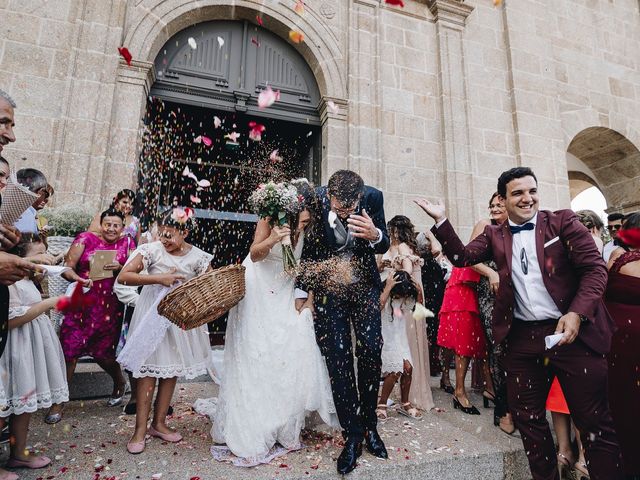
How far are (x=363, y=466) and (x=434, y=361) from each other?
338 centimetres

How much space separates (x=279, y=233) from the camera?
2734 millimetres

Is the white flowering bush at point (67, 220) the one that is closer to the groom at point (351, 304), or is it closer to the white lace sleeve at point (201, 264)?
the white lace sleeve at point (201, 264)

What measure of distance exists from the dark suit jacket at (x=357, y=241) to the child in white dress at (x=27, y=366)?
5.83 ft

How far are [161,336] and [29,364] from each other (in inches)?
31.7

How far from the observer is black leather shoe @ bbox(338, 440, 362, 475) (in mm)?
2447

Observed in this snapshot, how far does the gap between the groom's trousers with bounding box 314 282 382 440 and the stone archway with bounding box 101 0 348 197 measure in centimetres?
416

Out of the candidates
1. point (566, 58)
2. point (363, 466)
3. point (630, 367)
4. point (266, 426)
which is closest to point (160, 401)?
point (266, 426)

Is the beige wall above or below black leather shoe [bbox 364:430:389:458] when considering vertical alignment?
above

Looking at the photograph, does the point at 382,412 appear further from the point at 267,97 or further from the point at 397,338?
the point at 267,97

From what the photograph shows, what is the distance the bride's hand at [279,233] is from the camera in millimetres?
2734

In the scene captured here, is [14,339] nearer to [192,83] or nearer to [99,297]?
[99,297]

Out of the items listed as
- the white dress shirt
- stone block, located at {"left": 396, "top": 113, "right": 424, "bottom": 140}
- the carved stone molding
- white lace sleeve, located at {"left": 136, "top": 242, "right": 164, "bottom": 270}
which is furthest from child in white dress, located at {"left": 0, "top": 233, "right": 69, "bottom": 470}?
the carved stone molding

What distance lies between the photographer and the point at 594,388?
2328 millimetres

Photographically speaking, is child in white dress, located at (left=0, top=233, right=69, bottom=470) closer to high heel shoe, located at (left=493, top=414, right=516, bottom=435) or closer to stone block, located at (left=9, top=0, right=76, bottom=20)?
high heel shoe, located at (left=493, top=414, right=516, bottom=435)
